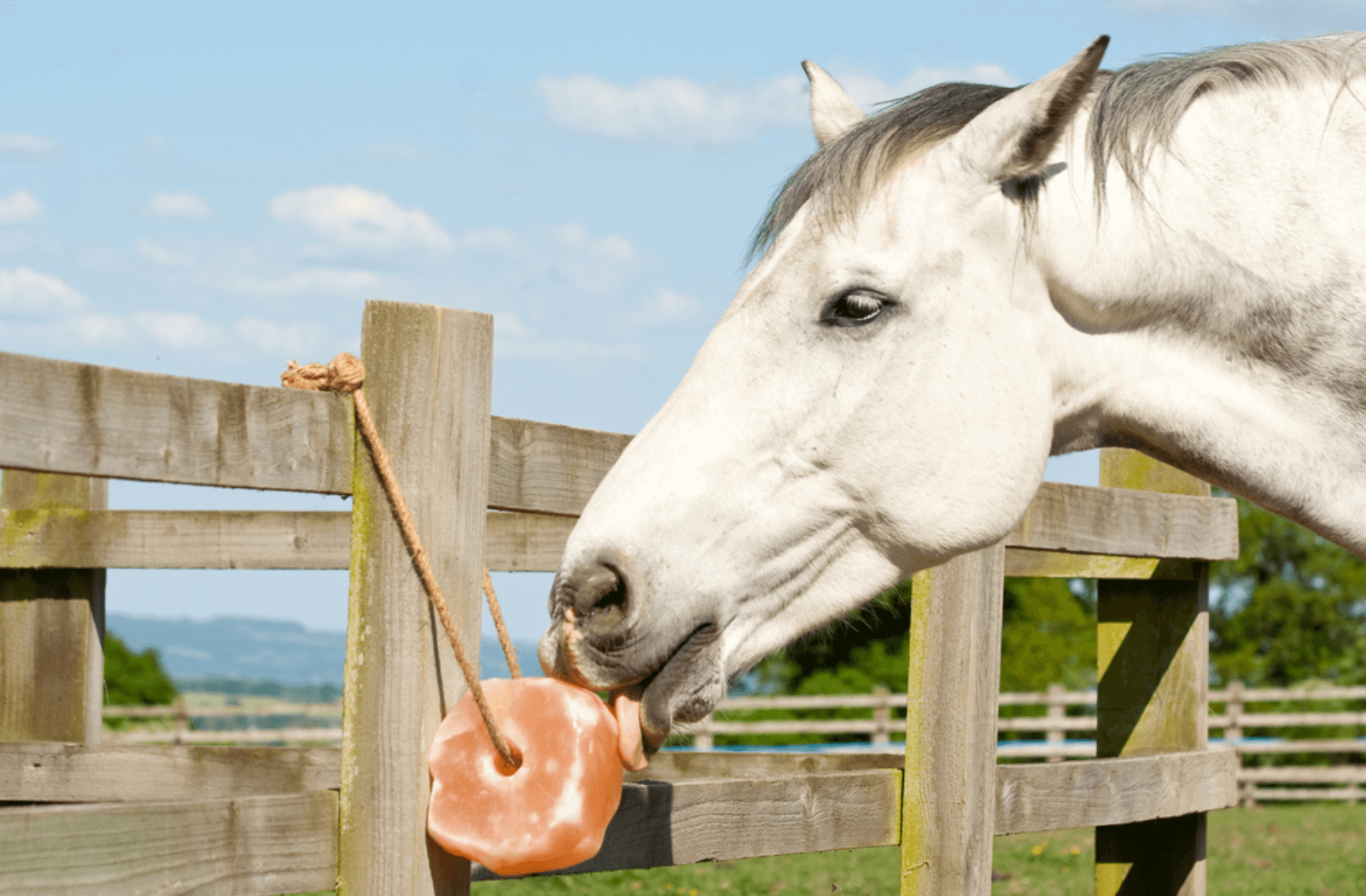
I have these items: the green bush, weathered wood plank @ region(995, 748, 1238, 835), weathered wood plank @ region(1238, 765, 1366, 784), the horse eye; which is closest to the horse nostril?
the horse eye

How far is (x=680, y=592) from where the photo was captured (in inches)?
77.8

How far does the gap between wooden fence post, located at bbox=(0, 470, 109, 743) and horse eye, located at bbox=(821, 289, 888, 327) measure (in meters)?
2.73

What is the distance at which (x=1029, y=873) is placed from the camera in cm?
865

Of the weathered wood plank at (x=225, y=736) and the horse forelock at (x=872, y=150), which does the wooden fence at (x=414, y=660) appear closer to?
the horse forelock at (x=872, y=150)

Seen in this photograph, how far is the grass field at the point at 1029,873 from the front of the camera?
707cm

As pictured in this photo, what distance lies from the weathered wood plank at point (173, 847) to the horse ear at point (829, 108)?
168 cm

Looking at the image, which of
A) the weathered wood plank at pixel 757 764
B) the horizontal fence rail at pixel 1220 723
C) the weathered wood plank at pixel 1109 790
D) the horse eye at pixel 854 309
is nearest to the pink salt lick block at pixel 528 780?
the horse eye at pixel 854 309

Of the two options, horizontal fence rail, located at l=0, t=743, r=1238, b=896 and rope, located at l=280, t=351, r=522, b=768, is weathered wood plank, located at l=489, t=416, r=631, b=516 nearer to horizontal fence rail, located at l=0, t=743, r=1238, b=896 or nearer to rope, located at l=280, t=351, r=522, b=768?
rope, located at l=280, t=351, r=522, b=768

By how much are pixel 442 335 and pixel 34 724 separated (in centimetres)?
262

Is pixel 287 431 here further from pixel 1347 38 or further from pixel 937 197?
pixel 1347 38

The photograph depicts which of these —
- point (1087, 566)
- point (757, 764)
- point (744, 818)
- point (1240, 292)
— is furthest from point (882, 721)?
point (1240, 292)

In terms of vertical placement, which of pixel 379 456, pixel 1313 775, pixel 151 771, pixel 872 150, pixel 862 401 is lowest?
pixel 1313 775

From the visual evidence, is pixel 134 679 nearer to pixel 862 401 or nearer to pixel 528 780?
pixel 528 780

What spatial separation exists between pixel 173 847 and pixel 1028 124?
174 cm
